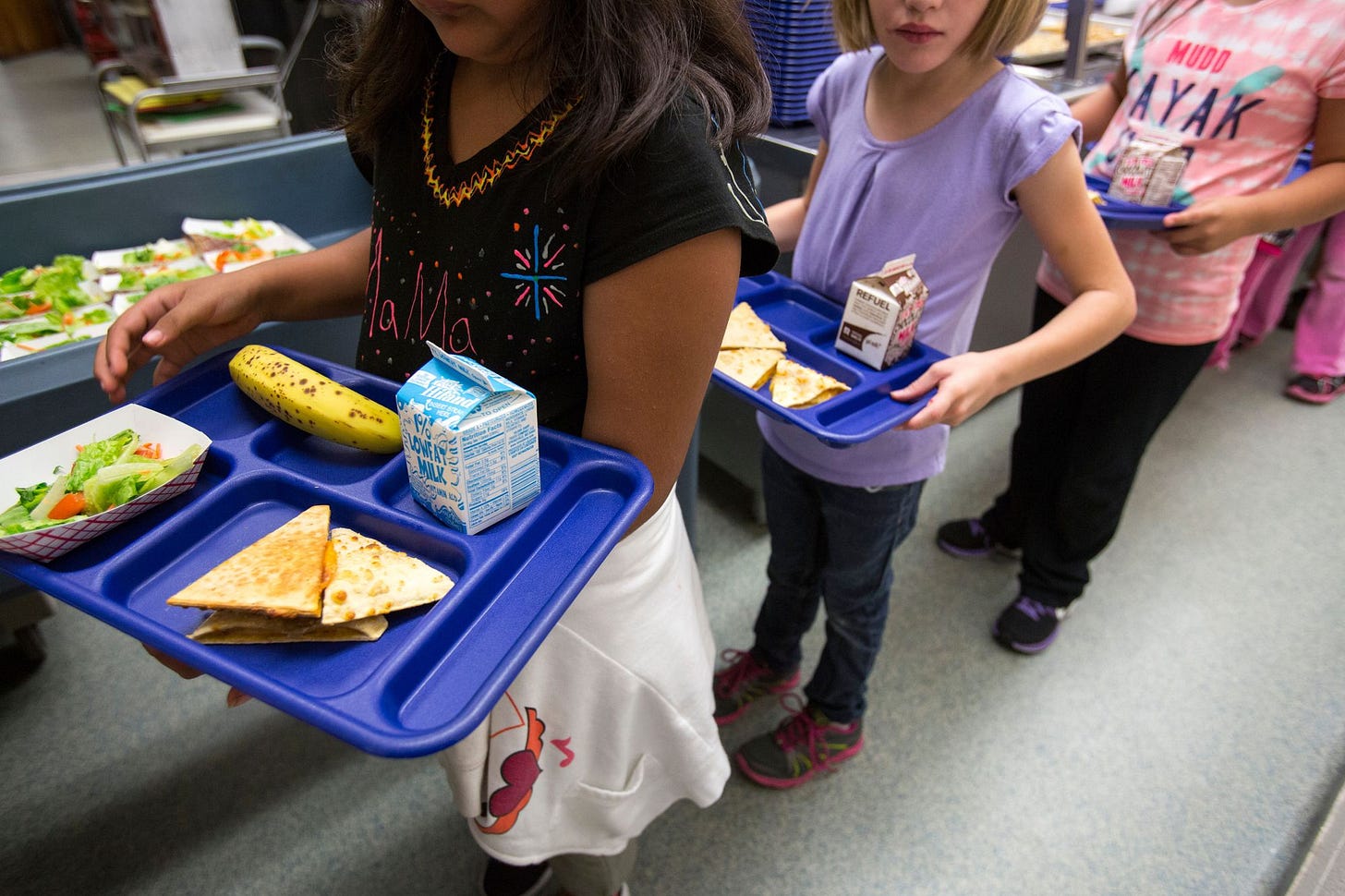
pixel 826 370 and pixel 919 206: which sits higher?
pixel 919 206

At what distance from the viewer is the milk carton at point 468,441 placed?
1.88 feet

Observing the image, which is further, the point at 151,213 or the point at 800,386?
the point at 151,213

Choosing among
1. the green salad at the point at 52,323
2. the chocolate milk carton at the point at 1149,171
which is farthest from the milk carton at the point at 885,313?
the green salad at the point at 52,323

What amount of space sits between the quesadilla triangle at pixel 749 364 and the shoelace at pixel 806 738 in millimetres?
749

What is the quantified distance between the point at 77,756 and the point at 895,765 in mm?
1577

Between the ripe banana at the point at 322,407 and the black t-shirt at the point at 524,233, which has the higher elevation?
the black t-shirt at the point at 524,233

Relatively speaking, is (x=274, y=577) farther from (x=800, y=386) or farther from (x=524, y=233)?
(x=800, y=386)

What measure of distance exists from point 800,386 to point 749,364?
0.25 ft

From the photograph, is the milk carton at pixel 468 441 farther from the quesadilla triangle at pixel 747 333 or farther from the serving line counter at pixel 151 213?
the serving line counter at pixel 151 213

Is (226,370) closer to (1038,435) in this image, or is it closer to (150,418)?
(150,418)

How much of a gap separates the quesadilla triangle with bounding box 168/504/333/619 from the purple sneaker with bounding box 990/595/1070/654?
1561 mm

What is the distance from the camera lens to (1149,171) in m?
1.26

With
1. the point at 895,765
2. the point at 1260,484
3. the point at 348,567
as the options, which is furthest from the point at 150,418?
the point at 1260,484

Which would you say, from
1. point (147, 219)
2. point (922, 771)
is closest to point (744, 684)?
point (922, 771)
